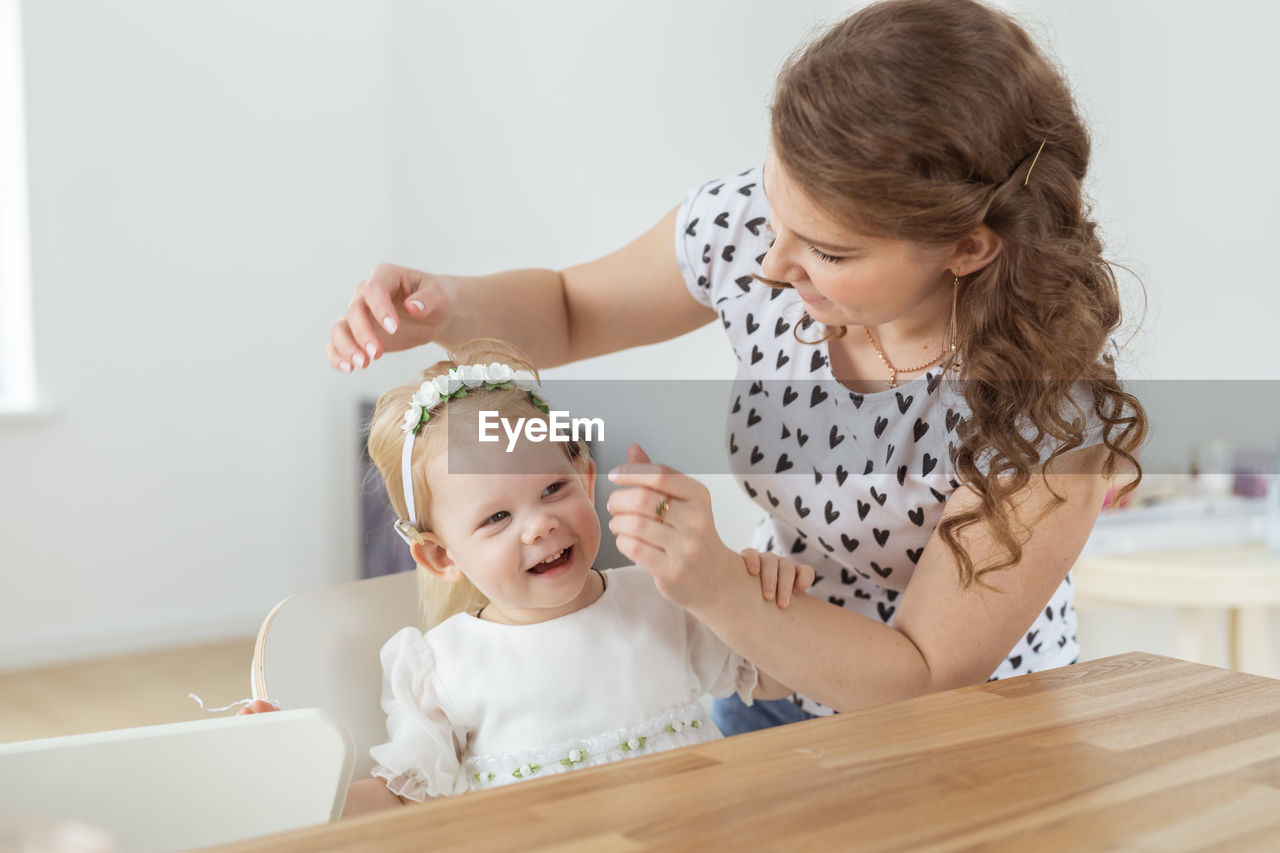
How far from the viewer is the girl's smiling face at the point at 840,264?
3.29 feet

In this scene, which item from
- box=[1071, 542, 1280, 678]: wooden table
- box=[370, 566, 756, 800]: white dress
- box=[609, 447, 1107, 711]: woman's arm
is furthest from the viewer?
box=[1071, 542, 1280, 678]: wooden table

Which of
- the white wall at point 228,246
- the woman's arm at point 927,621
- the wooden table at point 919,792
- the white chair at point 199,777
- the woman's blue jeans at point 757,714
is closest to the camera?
the wooden table at point 919,792

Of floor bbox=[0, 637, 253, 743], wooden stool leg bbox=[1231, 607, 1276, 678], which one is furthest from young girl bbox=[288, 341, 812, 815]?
floor bbox=[0, 637, 253, 743]

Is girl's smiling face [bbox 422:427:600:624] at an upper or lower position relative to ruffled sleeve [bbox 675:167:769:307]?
lower

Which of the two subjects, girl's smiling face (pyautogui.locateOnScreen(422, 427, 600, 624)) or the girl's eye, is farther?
girl's smiling face (pyautogui.locateOnScreen(422, 427, 600, 624))

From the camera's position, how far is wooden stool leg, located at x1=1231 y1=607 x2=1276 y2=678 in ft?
6.90

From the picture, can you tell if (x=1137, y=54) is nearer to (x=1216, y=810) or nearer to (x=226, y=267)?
(x=1216, y=810)

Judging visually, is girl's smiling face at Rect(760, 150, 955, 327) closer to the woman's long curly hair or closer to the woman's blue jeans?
the woman's long curly hair

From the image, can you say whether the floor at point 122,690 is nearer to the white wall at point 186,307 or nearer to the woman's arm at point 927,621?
the white wall at point 186,307

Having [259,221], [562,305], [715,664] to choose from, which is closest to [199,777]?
[715,664]

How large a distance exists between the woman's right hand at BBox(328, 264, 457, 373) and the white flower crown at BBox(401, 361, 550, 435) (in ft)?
0.19

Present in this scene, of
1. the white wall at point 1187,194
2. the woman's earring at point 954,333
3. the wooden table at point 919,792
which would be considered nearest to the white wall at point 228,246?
the white wall at point 1187,194

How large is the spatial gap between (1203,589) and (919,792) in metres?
1.52

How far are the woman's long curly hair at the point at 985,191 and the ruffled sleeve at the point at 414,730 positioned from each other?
552 mm
